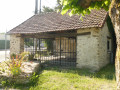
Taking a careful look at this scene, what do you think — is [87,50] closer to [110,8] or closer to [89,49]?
[89,49]

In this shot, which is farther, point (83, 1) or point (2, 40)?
point (2, 40)

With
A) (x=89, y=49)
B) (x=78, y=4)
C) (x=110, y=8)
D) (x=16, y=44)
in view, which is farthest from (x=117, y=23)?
(x=16, y=44)

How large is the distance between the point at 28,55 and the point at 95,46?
518 cm

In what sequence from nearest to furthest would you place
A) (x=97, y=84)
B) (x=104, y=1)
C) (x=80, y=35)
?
(x=104, y=1) < (x=97, y=84) < (x=80, y=35)

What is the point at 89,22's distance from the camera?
23.1 feet

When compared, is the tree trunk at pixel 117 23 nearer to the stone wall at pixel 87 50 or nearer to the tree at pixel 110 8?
the tree at pixel 110 8

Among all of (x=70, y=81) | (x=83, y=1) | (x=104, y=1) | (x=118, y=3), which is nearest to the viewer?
(x=118, y=3)

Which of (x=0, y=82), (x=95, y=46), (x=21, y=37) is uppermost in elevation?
(x=21, y=37)

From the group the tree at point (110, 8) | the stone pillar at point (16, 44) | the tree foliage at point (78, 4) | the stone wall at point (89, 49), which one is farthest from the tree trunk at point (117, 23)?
A: the stone pillar at point (16, 44)

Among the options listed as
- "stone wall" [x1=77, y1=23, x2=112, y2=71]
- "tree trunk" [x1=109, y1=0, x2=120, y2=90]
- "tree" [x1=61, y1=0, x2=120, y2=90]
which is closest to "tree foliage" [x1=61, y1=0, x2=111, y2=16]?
"tree" [x1=61, y1=0, x2=120, y2=90]

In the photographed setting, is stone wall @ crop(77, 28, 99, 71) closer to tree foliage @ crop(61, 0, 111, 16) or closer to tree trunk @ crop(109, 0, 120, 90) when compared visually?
tree foliage @ crop(61, 0, 111, 16)

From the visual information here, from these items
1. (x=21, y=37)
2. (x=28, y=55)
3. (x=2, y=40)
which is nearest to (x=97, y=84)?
(x=28, y=55)

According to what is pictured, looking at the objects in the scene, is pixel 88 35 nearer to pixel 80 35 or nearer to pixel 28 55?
pixel 80 35

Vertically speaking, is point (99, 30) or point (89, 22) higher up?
point (89, 22)
